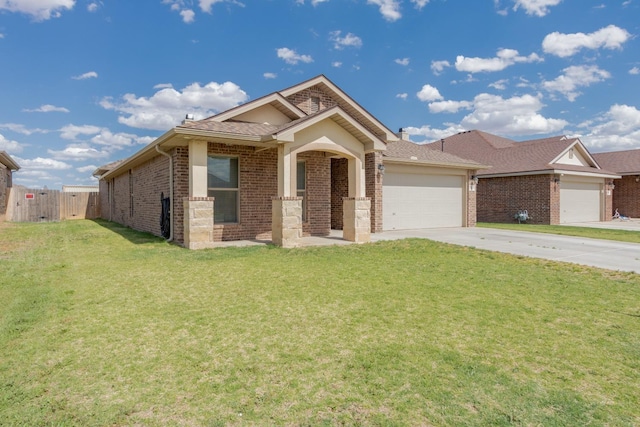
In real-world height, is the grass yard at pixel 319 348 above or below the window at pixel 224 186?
below

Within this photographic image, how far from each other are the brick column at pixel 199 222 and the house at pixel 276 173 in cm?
2

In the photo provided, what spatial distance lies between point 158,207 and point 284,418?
11495 mm

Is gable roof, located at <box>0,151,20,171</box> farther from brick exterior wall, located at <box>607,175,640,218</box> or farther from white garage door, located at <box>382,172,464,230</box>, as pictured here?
brick exterior wall, located at <box>607,175,640,218</box>

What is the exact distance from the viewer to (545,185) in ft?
63.0

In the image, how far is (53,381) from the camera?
2912 mm

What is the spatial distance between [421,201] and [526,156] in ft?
31.5

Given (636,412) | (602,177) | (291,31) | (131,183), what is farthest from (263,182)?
(602,177)

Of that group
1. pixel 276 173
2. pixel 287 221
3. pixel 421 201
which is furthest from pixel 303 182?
pixel 421 201

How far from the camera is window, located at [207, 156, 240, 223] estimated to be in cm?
1082

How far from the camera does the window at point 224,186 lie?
35.5 feet

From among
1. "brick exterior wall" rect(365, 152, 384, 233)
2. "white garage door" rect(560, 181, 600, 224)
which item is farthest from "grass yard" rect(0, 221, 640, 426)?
"white garage door" rect(560, 181, 600, 224)

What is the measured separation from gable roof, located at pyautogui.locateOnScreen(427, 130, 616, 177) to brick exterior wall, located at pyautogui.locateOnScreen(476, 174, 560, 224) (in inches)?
19.9

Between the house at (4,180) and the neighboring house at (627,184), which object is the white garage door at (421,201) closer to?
the neighboring house at (627,184)

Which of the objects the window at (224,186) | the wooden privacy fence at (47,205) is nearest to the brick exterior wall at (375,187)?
the window at (224,186)
